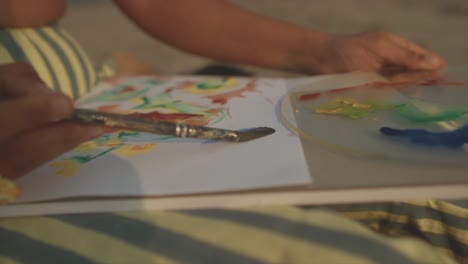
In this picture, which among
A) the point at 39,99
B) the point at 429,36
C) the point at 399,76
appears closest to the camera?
the point at 39,99

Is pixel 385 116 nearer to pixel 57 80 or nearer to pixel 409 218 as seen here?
pixel 409 218

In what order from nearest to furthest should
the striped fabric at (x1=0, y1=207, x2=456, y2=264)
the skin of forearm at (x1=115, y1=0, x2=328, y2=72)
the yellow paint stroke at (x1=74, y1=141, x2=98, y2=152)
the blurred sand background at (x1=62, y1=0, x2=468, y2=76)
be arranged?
the striped fabric at (x1=0, y1=207, x2=456, y2=264), the yellow paint stroke at (x1=74, y1=141, x2=98, y2=152), the skin of forearm at (x1=115, y1=0, x2=328, y2=72), the blurred sand background at (x1=62, y1=0, x2=468, y2=76)

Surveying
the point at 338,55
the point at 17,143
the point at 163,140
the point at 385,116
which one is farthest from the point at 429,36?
the point at 17,143

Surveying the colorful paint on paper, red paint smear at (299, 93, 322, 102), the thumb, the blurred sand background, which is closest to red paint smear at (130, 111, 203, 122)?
the colorful paint on paper

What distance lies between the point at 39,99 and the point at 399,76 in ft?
1.27

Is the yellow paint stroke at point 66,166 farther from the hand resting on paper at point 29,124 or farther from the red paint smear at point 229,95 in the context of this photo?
the red paint smear at point 229,95

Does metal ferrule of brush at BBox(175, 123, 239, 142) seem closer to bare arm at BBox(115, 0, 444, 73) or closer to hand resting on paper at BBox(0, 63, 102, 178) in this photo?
hand resting on paper at BBox(0, 63, 102, 178)

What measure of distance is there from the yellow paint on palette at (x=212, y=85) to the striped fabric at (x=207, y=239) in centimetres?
26

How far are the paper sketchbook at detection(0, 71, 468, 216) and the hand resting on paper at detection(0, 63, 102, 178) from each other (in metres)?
0.01

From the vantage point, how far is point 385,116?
0.40 meters

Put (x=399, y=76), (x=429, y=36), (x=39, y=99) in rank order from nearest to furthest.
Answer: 1. (x=39, y=99)
2. (x=399, y=76)
3. (x=429, y=36)

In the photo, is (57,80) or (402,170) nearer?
(402,170)

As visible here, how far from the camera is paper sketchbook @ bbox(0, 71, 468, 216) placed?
0.96 feet

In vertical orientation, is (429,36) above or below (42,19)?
below
